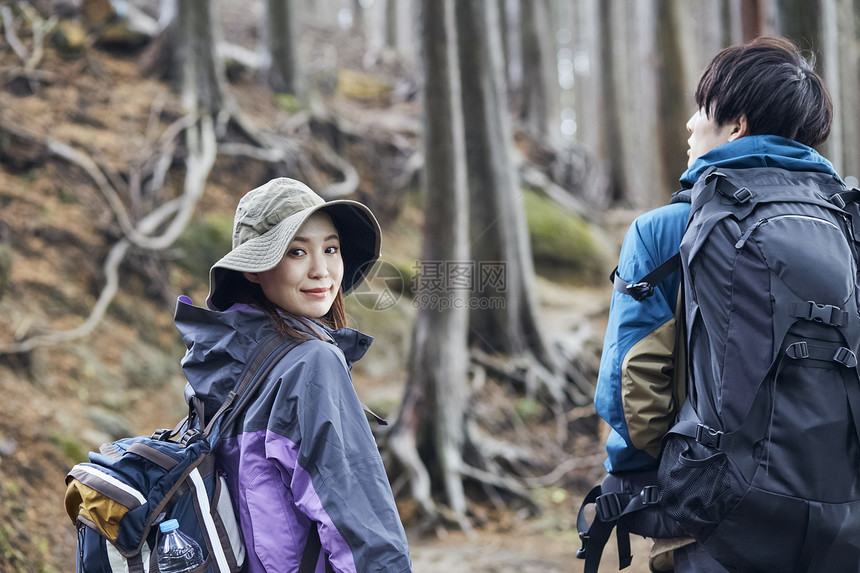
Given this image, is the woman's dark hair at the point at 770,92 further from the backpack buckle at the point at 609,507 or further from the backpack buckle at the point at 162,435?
the backpack buckle at the point at 162,435

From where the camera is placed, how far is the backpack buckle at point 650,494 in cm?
184

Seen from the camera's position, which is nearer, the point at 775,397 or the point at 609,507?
the point at 775,397

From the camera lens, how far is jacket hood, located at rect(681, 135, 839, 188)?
1.87 m

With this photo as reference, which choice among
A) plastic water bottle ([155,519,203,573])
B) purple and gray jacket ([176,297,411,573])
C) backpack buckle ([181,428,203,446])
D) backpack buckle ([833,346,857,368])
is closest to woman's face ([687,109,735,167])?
backpack buckle ([833,346,857,368])

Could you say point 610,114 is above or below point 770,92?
above

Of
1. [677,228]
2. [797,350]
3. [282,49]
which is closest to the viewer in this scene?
[797,350]

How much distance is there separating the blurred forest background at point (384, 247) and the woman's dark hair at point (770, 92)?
6.79 ft

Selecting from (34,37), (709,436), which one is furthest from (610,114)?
(709,436)

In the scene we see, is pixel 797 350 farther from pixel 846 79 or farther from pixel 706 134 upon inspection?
pixel 846 79

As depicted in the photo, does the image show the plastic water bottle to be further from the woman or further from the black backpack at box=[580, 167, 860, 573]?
the black backpack at box=[580, 167, 860, 573]

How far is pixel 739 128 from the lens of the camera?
1969 millimetres

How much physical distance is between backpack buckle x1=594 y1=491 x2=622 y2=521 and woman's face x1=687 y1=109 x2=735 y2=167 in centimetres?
97

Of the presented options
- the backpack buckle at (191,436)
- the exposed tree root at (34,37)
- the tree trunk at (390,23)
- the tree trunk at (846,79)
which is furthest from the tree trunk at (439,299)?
the tree trunk at (390,23)

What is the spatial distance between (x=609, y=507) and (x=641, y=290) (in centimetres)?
60
